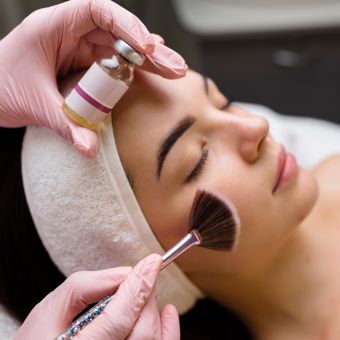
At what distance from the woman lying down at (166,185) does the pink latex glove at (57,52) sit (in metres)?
0.05

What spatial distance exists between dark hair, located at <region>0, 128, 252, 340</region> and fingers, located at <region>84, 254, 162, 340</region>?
301 mm

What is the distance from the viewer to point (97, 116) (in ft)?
3.05

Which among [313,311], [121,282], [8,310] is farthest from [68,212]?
[313,311]

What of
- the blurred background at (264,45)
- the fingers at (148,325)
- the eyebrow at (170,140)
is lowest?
the blurred background at (264,45)

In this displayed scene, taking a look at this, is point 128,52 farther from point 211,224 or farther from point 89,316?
point 89,316

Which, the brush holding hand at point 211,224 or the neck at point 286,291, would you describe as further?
the neck at point 286,291

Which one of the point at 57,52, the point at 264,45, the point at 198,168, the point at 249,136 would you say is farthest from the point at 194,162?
the point at 264,45

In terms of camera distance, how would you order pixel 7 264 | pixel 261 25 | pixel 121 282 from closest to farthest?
pixel 121 282 < pixel 7 264 < pixel 261 25

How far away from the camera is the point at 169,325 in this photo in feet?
2.88

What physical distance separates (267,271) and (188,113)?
407 mm

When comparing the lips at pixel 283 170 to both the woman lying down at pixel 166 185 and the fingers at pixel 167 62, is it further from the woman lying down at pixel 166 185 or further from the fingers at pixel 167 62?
the fingers at pixel 167 62

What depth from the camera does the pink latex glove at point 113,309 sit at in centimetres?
81

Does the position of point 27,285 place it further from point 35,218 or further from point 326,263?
point 326,263

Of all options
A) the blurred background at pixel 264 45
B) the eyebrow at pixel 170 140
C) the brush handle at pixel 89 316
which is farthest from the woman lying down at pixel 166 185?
the blurred background at pixel 264 45
